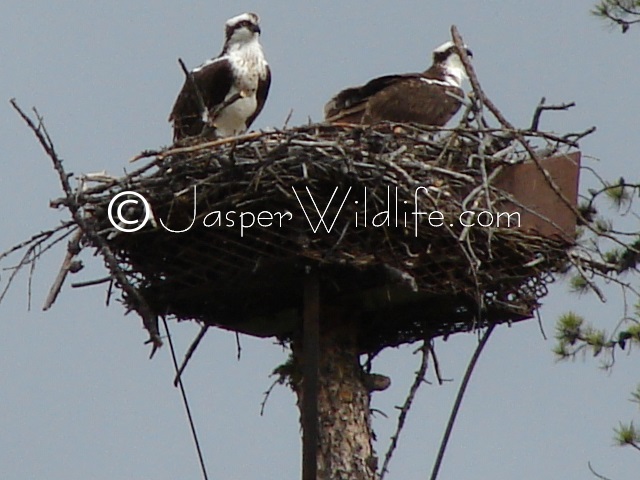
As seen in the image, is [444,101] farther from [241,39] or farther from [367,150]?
[367,150]

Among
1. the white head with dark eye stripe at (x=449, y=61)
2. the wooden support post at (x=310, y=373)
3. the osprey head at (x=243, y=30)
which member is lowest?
the wooden support post at (x=310, y=373)

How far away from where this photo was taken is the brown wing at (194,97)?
26.1ft

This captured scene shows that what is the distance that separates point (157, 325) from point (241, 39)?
8.58ft

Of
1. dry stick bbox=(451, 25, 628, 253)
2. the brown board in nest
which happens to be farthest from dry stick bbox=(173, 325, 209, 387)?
dry stick bbox=(451, 25, 628, 253)

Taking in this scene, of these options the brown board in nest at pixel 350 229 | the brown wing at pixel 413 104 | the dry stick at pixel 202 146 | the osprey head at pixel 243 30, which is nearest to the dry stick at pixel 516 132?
the brown board in nest at pixel 350 229

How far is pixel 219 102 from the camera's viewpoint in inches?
314

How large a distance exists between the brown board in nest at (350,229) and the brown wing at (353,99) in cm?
143

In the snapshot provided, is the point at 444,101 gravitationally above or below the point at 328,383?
above

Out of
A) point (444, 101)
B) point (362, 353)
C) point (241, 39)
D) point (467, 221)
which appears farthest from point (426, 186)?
point (241, 39)

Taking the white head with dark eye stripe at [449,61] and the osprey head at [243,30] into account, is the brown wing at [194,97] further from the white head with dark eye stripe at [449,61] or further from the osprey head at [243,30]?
the white head with dark eye stripe at [449,61]

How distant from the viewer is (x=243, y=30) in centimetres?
842

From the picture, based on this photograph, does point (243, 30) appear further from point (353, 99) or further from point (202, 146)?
point (202, 146)

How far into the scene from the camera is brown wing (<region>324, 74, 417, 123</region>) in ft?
Answer: 26.2

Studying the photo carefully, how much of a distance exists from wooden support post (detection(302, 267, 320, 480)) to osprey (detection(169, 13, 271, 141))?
6.95 ft
